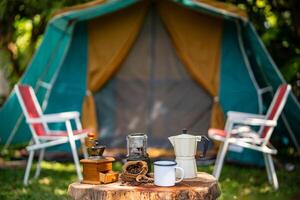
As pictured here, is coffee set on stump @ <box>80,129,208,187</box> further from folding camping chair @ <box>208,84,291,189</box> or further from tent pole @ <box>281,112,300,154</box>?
tent pole @ <box>281,112,300,154</box>

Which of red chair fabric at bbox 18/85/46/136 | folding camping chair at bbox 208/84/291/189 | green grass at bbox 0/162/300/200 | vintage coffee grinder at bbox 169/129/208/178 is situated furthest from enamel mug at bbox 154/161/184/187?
red chair fabric at bbox 18/85/46/136

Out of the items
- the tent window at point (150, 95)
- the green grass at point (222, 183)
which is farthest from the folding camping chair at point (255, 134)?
the tent window at point (150, 95)

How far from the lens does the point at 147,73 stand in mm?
6027

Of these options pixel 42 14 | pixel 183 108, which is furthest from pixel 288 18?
pixel 42 14

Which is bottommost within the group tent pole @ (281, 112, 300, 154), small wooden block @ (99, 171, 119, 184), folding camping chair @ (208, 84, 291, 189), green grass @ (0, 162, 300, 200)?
green grass @ (0, 162, 300, 200)

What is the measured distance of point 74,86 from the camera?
6.02 m

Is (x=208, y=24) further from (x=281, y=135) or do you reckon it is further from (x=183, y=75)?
(x=281, y=135)

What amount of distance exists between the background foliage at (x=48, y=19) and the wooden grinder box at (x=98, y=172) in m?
3.90

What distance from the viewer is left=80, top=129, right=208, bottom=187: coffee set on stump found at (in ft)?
8.64

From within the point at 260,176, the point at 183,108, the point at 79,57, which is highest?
the point at 79,57

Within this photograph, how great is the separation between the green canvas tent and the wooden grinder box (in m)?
3.17

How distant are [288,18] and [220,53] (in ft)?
5.04

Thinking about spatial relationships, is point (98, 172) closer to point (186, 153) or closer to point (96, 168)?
point (96, 168)

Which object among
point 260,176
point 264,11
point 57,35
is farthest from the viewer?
point 264,11
